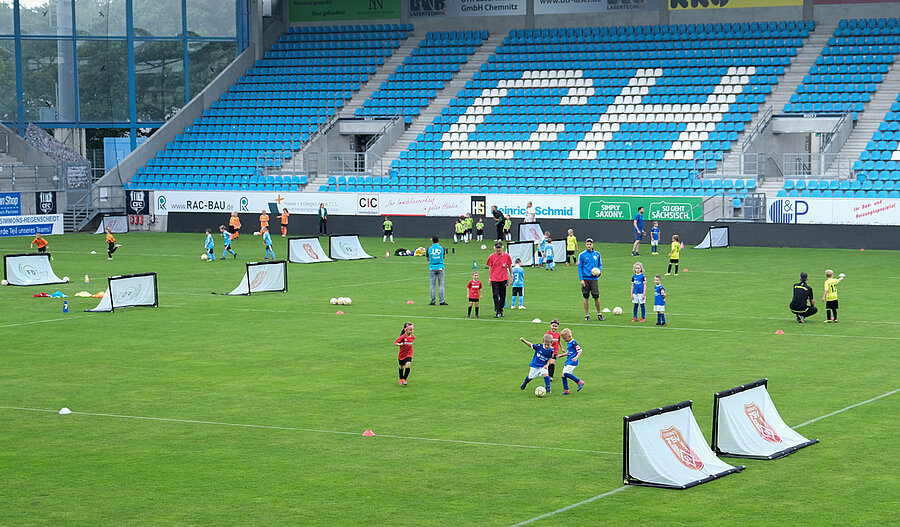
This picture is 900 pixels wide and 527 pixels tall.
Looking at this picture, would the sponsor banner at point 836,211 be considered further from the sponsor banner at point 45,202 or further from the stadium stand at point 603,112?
the sponsor banner at point 45,202

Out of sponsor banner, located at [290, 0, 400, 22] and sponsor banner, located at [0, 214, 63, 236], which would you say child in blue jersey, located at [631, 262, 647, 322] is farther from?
sponsor banner, located at [290, 0, 400, 22]

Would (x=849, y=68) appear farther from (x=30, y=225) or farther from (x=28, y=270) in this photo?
(x=30, y=225)

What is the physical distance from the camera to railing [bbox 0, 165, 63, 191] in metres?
61.1

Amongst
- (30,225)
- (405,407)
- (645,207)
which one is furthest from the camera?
(30,225)

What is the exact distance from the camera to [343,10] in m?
70.2

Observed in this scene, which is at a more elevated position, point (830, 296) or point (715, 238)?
point (715, 238)

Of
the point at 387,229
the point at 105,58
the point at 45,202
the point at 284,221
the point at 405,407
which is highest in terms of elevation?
the point at 105,58

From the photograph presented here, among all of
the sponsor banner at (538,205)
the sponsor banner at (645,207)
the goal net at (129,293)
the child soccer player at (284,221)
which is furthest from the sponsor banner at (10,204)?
the goal net at (129,293)

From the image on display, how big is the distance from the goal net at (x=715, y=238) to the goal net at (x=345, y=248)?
43.9 feet

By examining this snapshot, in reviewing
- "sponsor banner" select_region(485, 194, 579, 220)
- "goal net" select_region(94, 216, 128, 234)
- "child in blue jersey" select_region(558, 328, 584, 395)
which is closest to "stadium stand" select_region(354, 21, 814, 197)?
"sponsor banner" select_region(485, 194, 579, 220)

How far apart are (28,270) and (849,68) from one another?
3714cm

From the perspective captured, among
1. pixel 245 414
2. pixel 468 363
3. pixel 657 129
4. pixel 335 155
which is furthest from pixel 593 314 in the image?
pixel 335 155

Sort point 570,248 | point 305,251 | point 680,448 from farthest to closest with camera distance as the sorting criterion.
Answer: point 305,251, point 570,248, point 680,448

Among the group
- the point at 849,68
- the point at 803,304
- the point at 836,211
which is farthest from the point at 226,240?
the point at 849,68
